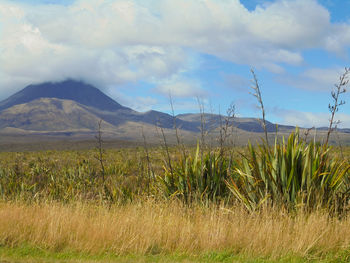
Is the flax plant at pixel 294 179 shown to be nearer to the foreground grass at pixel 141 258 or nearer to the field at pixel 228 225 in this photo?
the field at pixel 228 225

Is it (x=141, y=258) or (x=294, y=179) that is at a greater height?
(x=294, y=179)

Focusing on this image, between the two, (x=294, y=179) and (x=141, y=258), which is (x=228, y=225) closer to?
(x=294, y=179)

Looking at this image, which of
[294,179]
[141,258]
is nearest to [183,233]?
[141,258]

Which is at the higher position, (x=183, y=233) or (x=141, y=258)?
(x=183, y=233)

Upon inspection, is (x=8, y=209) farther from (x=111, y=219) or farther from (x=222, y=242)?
(x=222, y=242)

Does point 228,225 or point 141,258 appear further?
point 228,225

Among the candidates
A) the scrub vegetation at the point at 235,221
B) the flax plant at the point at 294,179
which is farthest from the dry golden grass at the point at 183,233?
the flax plant at the point at 294,179

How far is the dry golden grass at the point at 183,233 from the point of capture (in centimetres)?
724

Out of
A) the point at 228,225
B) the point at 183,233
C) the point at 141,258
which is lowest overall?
the point at 141,258

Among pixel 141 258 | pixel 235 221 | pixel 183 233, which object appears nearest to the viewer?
pixel 141 258

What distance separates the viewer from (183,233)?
7586 millimetres

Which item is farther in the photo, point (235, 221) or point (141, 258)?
point (235, 221)

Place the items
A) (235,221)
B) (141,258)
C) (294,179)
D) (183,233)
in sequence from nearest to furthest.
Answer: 1. (141,258)
2. (183,233)
3. (235,221)
4. (294,179)

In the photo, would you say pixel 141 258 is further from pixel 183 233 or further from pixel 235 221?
pixel 235 221
